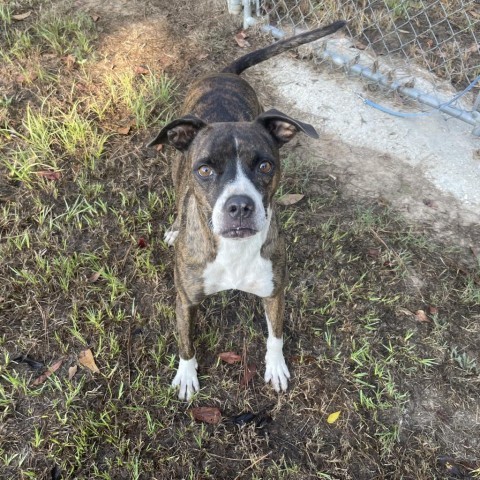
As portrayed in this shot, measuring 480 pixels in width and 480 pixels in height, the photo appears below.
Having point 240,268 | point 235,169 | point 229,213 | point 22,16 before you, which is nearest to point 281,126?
point 235,169

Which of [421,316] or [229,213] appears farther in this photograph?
[421,316]

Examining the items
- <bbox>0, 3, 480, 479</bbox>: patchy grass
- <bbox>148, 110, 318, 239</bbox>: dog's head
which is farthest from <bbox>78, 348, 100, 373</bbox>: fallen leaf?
<bbox>148, 110, 318, 239</bbox>: dog's head

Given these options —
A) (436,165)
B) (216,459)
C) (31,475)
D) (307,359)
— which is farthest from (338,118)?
(31,475)

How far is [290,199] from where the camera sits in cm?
399

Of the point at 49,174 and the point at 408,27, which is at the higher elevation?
the point at 408,27

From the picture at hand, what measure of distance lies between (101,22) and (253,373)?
423 centimetres

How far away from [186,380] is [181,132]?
1505 millimetres

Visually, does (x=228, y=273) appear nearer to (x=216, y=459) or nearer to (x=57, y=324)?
(x=216, y=459)

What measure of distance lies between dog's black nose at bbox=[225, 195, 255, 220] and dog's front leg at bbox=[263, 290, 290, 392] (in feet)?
2.85

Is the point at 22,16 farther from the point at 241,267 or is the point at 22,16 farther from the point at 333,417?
the point at 333,417

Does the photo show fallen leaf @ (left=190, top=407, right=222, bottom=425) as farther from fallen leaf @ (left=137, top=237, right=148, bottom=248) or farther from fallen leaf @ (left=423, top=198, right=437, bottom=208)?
fallen leaf @ (left=423, top=198, right=437, bottom=208)

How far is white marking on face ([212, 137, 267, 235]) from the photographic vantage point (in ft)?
7.33

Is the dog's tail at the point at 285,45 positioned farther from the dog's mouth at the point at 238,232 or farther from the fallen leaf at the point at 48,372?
the fallen leaf at the point at 48,372

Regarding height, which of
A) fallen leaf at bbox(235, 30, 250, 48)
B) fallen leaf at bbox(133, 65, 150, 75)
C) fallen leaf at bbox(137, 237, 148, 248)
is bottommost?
fallen leaf at bbox(137, 237, 148, 248)
